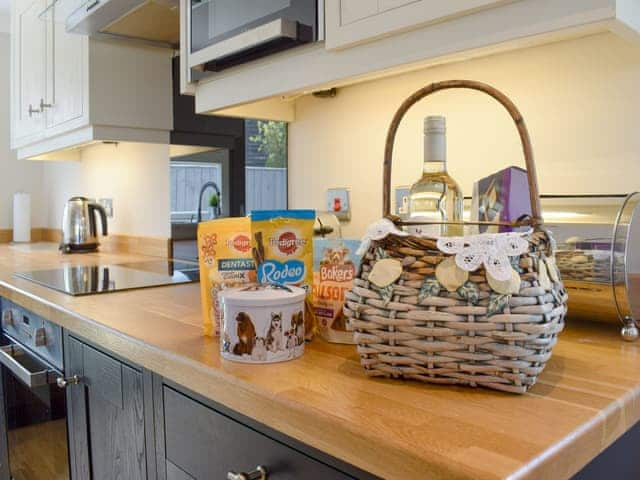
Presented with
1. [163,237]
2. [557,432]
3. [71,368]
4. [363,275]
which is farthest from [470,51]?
[163,237]

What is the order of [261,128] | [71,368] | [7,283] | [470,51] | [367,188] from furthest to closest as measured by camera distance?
1. [261,128]
2. [7,283]
3. [367,188]
4. [71,368]
5. [470,51]

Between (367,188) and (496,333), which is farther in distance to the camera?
(367,188)

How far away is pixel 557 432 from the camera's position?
1.54 ft

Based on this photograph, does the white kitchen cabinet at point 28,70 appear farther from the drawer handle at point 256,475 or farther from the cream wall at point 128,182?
the drawer handle at point 256,475

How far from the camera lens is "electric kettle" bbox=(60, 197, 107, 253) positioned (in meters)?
2.44

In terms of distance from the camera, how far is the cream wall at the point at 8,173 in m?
3.16

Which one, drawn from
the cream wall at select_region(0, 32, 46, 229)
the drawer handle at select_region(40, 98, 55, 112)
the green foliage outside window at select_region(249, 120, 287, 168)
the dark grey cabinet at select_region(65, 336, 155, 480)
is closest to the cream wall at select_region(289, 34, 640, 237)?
the green foliage outside window at select_region(249, 120, 287, 168)

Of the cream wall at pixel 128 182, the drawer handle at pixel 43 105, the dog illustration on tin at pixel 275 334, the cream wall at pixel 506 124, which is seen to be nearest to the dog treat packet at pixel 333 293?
the dog illustration on tin at pixel 275 334

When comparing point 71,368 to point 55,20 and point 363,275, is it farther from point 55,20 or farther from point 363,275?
point 55,20

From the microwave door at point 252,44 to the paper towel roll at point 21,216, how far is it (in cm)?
238

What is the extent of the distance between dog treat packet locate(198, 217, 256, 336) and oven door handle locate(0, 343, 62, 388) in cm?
54

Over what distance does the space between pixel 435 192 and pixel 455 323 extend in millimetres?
336

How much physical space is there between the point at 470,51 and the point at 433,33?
0.07 metres

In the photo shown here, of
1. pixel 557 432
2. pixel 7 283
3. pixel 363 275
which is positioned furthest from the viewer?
pixel 7 283
